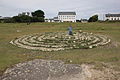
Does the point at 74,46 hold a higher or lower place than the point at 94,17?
lower

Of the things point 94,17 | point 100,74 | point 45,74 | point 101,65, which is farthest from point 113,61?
Answer: point 94,17

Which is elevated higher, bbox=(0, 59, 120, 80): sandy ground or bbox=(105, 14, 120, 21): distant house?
bbox=(105, 14, 120, 21): distant house

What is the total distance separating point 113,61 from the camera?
14.3m

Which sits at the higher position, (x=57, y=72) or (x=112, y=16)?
(x=112, y=16)

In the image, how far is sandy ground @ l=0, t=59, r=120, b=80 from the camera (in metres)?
10.9

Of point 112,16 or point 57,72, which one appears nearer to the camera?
point 57,72

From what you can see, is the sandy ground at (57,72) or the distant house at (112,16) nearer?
the sandy ground at (57,72)

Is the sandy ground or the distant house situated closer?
the sandy ground

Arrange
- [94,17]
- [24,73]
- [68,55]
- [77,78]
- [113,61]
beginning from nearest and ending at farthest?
[77,78], [24,73], [113,61], [68,55], [94,17]

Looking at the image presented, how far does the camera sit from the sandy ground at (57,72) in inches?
430

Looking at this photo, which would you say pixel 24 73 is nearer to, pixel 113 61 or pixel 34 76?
pixel 34 76

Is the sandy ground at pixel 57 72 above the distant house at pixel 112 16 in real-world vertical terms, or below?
below

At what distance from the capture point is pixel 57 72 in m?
11.7

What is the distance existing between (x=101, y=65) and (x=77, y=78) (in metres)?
3.32
